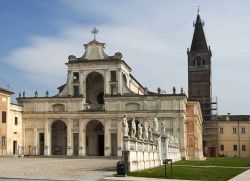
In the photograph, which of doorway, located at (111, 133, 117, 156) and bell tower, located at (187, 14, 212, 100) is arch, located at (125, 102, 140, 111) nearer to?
doorway, located at (111, 133, 117, 156)

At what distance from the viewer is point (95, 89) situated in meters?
70.9

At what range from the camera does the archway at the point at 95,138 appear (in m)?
66.9

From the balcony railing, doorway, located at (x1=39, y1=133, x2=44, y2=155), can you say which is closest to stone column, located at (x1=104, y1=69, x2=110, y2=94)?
the balcony railing

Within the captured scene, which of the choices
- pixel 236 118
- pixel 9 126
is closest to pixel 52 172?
pixel 9 126

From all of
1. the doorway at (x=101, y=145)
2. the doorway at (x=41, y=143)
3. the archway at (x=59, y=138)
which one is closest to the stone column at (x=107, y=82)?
the doorway at (x=101, y=145)

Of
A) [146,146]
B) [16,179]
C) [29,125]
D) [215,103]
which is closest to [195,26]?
[215,103]

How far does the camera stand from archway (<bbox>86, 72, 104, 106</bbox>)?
6981cm

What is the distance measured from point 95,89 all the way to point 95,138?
770 centimetres

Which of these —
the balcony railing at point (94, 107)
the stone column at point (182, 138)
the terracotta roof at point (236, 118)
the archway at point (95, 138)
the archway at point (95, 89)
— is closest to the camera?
the stone column at point (182, 138)

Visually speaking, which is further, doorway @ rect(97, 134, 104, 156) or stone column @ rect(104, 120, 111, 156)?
doorway @ rect(97, 134, 104, 156)

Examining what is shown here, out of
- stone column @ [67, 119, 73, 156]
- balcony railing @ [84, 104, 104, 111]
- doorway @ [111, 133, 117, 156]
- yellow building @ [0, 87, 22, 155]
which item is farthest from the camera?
balcony railing @ [84, 104, 104, 111]

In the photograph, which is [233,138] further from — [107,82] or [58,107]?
[58,107]

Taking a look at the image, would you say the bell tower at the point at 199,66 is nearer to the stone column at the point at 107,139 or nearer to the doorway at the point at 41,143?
the stone column at the point at 107,139

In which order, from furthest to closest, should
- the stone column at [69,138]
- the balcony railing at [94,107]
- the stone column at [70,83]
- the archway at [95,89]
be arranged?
the archway at [95,89] < the stone column at [70,83] < the balcony railing at [94,107] < the stone column at [69,138]
